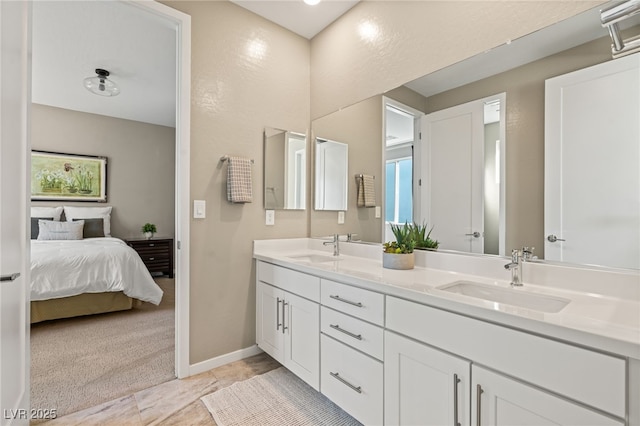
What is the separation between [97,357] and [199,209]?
5.03 ft

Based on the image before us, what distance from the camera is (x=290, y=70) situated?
8.52 ft

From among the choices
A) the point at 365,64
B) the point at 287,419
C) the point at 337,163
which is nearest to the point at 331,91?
the point at 365,64

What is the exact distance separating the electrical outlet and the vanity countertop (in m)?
0.62

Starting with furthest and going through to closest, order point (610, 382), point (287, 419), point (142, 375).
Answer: point (142, 375)
point (287, 419)
point (610, 382)

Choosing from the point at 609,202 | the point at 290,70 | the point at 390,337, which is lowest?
the point at 390,337

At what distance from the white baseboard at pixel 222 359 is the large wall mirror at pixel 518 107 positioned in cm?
167

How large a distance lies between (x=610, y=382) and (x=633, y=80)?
1.10 meters

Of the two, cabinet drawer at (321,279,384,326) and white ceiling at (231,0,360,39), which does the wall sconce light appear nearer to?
cabinet drawer at (321,279,384,326)

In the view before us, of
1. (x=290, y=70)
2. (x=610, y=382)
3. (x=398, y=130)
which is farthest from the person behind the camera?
(x=290, y=70)

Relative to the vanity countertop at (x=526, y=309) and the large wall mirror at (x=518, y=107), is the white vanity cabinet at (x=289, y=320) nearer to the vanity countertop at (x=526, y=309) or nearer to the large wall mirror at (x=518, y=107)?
the vanity countertop at (x=526, y=309)

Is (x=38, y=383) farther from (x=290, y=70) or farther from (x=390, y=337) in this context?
(x=290, y=70)

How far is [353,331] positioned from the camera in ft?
4.87

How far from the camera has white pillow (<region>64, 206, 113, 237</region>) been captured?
4578 mm

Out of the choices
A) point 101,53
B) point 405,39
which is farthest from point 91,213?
point 405,39
